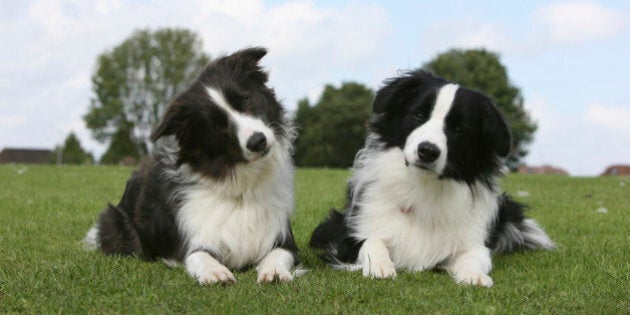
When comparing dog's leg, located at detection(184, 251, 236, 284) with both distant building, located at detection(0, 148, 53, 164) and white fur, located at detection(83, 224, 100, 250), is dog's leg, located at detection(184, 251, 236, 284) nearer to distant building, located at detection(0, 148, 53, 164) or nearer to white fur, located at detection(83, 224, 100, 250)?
white fur, located at detection(83, 224, 100, 250)

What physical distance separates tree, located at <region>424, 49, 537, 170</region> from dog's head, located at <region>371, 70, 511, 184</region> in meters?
45.3

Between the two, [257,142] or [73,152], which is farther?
[73,152]

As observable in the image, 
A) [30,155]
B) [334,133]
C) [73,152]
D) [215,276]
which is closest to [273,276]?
[215,276]

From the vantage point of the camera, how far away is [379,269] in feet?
17.9

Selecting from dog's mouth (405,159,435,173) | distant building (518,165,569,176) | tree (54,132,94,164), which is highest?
dog's mouth (405,159,435,173)

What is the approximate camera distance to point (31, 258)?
6145 millimetres

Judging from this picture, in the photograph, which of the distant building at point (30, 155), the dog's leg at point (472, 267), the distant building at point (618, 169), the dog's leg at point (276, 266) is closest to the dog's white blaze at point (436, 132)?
the dog's leg at point (472, 267)

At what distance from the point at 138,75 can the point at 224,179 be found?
163 ft

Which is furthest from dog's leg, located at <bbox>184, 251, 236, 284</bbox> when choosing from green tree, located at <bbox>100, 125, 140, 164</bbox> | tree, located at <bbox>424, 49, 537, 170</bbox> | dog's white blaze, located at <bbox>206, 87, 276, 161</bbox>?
green tree, located at <bbox>100, 125, 140, 164</bbox>

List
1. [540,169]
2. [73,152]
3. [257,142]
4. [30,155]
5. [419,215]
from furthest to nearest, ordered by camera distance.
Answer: [30,155] → [73,152] → [540,169] → [419,215] → [257,142]

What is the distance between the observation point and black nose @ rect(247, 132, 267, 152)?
5.10m

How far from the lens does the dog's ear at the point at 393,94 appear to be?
5.85m

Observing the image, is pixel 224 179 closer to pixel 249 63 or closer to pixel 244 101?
pixel 244 101

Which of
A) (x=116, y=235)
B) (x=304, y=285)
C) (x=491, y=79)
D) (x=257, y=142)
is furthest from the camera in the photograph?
(x=491, y=79)
